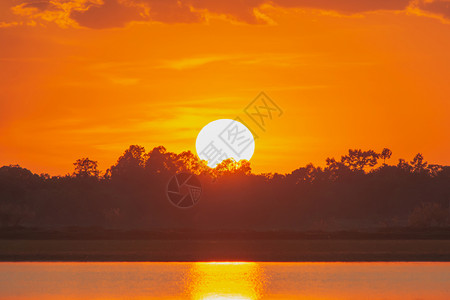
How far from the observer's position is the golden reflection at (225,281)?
35.9 metres

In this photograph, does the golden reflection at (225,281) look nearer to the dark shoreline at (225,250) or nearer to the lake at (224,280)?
the lake at (224,280)

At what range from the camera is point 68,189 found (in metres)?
139

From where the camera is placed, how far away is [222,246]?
237ft

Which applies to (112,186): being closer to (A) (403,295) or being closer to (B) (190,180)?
(B) (190,180)

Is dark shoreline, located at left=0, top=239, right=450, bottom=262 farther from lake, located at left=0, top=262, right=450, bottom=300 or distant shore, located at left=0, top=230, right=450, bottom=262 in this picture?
lake, located at left=0, top=262, right=450, bottom=300

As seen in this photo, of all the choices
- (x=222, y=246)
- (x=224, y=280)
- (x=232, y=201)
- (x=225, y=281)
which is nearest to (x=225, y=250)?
(x=222, y=246)

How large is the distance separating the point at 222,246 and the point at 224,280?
29.3m

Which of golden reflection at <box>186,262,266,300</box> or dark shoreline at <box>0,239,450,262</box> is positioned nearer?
golden reflection at <box>186,262,266,300</box>

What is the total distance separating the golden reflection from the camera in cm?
3594

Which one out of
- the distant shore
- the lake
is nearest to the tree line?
the distant shore

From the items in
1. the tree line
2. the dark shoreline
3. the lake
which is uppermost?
the tree line

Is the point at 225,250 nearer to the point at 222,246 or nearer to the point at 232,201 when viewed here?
the point at 222,246

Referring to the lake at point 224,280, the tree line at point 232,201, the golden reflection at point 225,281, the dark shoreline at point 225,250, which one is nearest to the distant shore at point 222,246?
the dark shoreline at point 225,250

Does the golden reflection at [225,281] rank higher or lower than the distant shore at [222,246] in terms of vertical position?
lower
